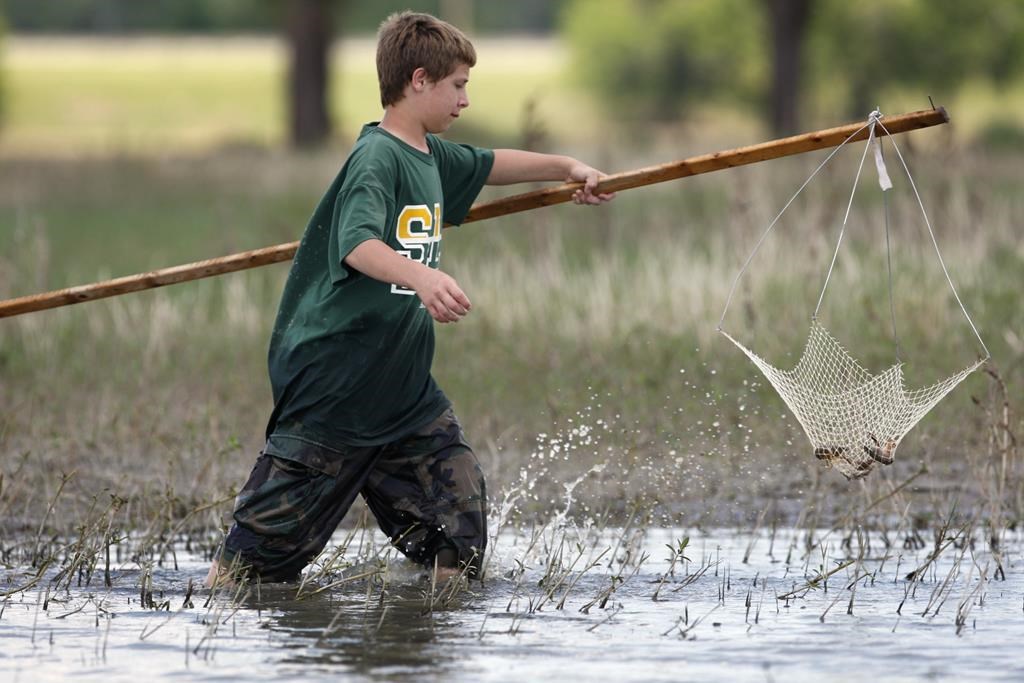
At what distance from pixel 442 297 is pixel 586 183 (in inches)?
43.7

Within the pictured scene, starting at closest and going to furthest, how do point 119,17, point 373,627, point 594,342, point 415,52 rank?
point 373,627 → point 415,52 → point 594,342 → point 119,17

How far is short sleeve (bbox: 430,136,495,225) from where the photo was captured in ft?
19.4

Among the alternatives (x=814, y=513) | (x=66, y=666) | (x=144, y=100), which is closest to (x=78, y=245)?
(x=814, y=513)

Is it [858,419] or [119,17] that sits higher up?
[119,17]

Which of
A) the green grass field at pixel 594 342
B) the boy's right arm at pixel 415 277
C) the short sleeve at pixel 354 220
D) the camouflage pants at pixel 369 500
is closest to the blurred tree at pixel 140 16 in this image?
the green grass field at pixel 594 342

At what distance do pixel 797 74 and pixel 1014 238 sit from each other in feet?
51.2

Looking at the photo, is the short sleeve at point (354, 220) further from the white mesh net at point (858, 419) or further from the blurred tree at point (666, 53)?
the blurred tree at point (666, 53)

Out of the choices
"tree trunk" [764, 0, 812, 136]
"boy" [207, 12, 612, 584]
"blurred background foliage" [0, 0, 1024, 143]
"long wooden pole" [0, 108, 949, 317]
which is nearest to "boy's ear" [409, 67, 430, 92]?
"boy" [207, 12, 612, 584]

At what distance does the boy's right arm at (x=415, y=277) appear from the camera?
4.98 metres

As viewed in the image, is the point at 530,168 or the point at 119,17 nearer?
the point at 530,168

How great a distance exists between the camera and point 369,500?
600 cm

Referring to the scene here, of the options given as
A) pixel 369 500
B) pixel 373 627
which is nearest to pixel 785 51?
pixel 369 500

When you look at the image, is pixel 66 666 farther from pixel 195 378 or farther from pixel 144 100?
pixel 144 100

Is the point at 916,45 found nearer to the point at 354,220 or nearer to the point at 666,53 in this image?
the point at 666,53
